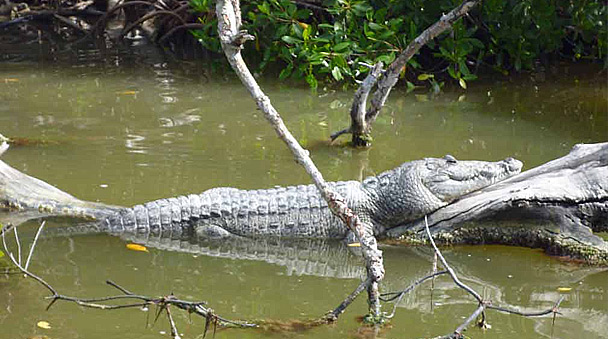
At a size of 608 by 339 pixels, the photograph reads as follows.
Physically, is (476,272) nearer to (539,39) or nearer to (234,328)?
(234,328)

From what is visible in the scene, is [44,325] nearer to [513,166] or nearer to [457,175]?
[457,175]

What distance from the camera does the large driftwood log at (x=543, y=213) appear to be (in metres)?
5.63

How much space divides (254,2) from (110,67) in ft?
9.62

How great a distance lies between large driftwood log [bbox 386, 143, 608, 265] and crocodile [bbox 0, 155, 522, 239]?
142 millimetres

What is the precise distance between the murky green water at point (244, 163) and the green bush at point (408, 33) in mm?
489

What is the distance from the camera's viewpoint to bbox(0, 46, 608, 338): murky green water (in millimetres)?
4520

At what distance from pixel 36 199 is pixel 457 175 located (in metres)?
3.01

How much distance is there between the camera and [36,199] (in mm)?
6270

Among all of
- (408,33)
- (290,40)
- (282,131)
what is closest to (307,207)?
(282,131)

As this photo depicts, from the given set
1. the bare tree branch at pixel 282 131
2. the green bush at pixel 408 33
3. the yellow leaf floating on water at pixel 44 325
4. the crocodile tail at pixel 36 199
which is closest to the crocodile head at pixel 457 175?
the bare tree branch at pixel 282 131

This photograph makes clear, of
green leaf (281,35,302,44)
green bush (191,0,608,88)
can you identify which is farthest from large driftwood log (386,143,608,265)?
green leaf (281,35,302,44)

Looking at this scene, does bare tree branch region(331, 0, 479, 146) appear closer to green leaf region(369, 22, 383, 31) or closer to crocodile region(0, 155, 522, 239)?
green leaf region(369, 22, 383, 31)

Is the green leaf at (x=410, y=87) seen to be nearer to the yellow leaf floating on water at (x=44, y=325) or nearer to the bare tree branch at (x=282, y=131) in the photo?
the bare tree branch at (x=282, y=131)

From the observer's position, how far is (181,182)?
22.5ft
